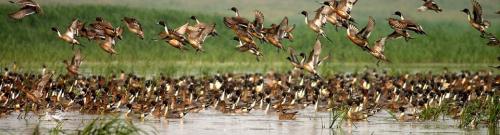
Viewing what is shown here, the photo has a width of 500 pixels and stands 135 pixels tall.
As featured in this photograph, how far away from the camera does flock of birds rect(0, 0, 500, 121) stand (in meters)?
23.1

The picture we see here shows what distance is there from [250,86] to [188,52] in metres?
14.1

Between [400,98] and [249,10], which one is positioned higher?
[249,10]

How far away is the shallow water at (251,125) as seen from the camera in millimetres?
21391

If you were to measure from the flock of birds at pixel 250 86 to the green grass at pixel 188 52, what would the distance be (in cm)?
407

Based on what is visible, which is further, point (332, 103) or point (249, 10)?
point (249, 10)

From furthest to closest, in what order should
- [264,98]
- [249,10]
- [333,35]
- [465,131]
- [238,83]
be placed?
1. [249,10]
2. [333,35]
3. [238,83]
4. [264,98]
5. [465,131]

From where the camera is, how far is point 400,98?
27531 mm

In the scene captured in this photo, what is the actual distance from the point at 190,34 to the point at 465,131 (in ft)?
17.1

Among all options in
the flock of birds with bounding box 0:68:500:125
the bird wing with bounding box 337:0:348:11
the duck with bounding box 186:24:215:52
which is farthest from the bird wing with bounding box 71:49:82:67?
the bird wing with bounding box 337:0:348:11

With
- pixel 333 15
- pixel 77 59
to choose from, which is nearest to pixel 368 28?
pixel 333 15

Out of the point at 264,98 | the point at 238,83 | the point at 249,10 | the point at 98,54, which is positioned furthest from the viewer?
the point at 249,10

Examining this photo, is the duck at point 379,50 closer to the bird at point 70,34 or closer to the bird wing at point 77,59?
the bird at point 70,34

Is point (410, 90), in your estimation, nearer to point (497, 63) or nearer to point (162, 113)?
point (162, 113)

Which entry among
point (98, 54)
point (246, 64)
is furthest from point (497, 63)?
point (98, 54)
